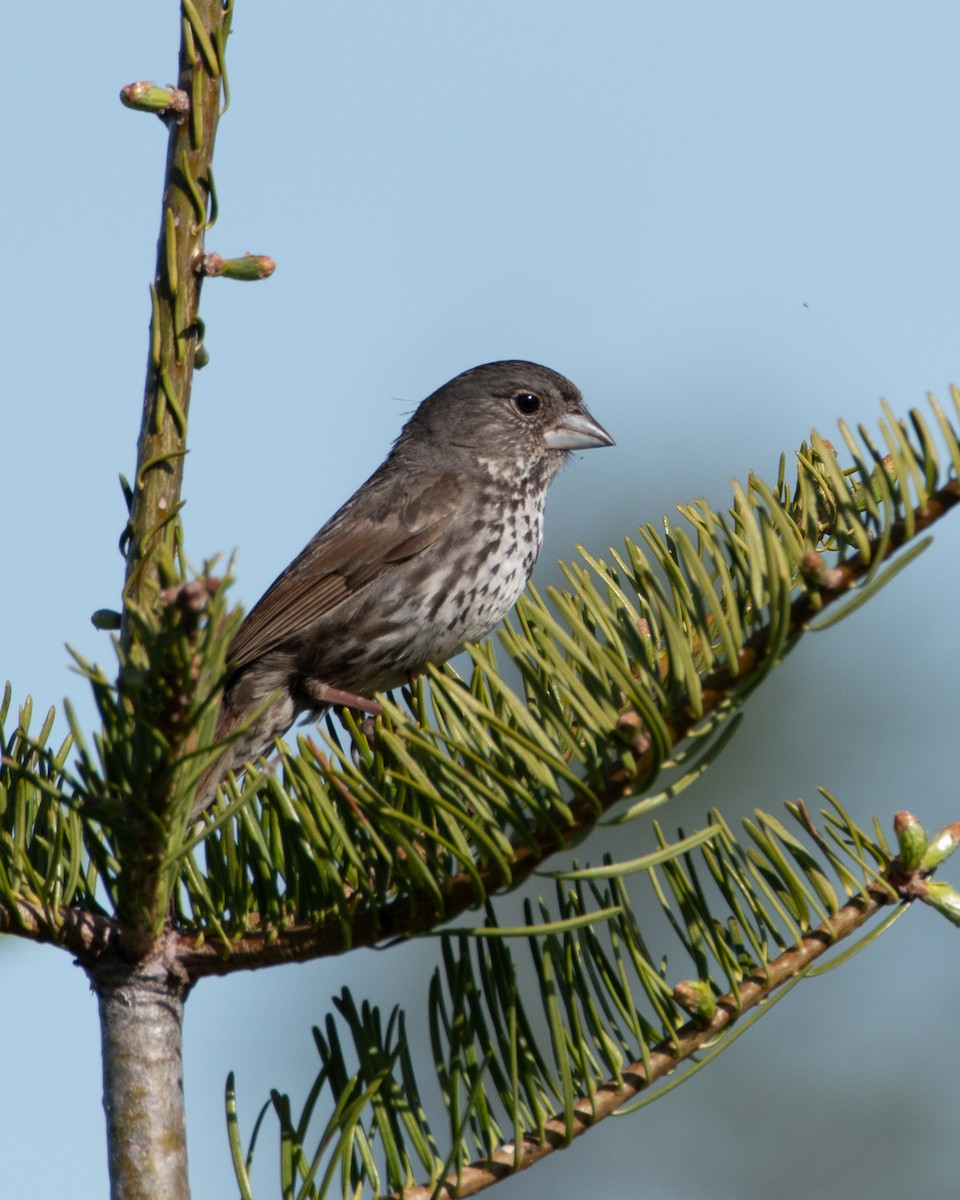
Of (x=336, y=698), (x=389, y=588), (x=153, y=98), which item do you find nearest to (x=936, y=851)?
(x=153, y=98)

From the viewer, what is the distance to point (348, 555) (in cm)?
463

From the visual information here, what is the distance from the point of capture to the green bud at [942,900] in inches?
71.1

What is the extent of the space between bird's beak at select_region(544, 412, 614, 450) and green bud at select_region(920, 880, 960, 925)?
11.5 ft

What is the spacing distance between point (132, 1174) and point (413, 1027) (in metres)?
7.61

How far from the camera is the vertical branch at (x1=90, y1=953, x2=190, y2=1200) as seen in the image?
176cm

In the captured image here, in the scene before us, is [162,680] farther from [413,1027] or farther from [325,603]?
[413,1027]

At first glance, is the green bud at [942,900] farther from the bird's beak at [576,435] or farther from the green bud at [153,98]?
the bird's beak at [576,435]

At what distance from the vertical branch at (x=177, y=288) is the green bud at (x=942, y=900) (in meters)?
1.16

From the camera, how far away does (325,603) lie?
4551 millimetres

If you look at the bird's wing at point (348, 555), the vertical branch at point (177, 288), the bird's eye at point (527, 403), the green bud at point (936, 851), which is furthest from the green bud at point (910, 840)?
the bird's eye at point (527, 403)

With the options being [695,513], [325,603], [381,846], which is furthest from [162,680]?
[325,603]

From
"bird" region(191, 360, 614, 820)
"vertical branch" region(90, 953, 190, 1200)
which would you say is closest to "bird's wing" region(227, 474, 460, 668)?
"bird" region(191, 360, 614, 820)

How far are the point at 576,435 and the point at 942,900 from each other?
12.1 ft

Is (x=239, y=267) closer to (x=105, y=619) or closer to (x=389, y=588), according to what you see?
(x=105, y=619)
